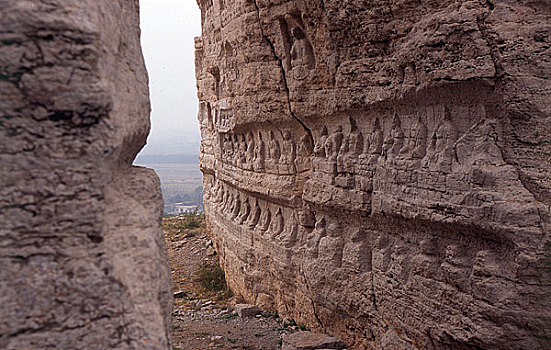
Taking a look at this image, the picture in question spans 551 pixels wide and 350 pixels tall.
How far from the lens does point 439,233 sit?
448 centimetres

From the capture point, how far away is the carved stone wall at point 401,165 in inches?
153

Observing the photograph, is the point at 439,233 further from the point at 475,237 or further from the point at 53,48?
the point at 53,48

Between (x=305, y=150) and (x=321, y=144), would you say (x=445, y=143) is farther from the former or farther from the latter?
(x=305, y=150)

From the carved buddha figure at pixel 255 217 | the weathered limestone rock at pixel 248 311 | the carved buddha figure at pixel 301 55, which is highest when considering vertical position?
the carved buddha figure at pixel 301 55

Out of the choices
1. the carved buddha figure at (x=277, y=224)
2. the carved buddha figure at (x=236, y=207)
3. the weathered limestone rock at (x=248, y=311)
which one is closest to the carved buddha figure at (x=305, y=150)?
the carved buddha figure at (x=277, y=224)

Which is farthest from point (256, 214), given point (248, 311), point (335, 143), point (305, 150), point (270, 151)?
point (335, 143)

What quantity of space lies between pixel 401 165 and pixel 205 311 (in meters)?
4.53

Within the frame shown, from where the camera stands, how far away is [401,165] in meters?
4.80

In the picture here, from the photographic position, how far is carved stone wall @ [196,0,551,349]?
3.88m

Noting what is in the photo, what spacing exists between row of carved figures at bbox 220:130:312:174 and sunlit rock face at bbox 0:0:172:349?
180 inches

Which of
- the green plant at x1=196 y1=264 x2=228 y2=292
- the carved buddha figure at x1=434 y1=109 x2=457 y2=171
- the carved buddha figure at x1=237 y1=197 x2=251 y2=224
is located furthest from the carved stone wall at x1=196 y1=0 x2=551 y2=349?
the green plant at x1=196 y1=264 x2=228 y2=292

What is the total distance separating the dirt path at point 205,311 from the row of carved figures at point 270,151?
2106 mm

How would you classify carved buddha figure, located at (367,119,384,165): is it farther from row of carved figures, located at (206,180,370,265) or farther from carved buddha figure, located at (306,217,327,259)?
carved buddha figure, located at (306,217,327,259)

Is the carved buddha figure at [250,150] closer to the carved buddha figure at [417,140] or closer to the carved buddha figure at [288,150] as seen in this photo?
the carved buddha figure at [288,150]
